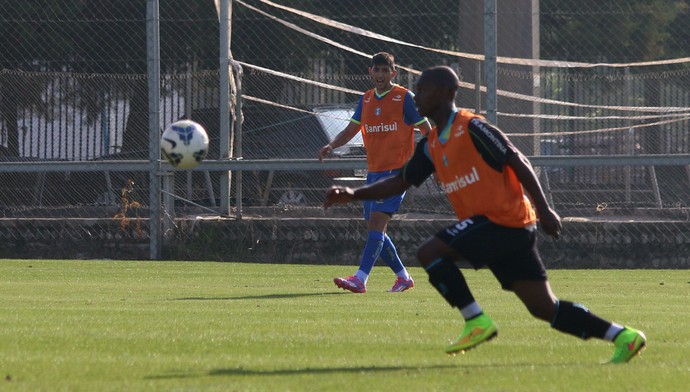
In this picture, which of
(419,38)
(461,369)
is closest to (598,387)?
(461,369)

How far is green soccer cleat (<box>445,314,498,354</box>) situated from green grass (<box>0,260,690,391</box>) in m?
0.08

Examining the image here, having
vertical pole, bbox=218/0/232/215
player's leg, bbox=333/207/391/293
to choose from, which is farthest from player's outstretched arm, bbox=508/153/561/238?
vertical pole, bbox=218/0/232/215

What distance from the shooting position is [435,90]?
6.82 m

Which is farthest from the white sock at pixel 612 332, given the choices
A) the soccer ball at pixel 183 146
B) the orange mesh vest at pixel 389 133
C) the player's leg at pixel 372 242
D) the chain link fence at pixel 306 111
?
the chain link fence at pixel 306 111

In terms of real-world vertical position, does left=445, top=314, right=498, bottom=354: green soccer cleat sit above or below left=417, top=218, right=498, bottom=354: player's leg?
below

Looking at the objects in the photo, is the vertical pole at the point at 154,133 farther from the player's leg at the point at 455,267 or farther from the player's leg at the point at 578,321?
the player's leg at the point at 578,321

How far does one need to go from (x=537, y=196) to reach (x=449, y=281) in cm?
63

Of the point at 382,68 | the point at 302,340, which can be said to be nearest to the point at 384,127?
the point at 382,68

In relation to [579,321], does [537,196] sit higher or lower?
higher

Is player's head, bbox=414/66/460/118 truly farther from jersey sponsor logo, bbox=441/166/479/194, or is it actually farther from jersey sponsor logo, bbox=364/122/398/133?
jersey sponsor logo, bbox=364/122/398/133

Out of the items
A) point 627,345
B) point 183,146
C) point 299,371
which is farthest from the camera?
point 183,146

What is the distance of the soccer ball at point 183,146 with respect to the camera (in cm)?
860

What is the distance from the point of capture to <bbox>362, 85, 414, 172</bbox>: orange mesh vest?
37.9ft

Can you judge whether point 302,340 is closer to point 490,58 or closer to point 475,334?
point 475,334
